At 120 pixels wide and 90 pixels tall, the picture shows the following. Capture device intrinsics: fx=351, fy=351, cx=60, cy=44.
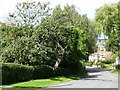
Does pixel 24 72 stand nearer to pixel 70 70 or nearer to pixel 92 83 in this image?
pixel 92 83

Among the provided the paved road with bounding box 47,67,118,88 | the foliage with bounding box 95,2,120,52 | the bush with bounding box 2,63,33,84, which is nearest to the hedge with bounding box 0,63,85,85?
the bush with bounding box 2,63,33,84

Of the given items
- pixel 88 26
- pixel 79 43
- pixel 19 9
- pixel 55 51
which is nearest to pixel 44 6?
pixel 19 9

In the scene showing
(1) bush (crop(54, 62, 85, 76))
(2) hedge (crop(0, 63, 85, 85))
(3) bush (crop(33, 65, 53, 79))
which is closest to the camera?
(2) hedge (crop(0, 63, 85, 85))

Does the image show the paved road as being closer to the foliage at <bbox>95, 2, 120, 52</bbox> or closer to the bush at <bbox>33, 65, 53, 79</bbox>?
the bush at <bbox>33, 65, 53, 79</bbox>

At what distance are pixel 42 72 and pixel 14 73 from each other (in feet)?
21.6

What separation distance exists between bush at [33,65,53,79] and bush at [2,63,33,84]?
50.9 inches

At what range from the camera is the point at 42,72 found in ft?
116

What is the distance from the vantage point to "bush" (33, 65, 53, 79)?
33.9 metres

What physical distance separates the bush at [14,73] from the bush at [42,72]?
4.24 feet

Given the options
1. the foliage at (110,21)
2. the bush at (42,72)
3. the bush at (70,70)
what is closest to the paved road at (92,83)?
the bush at (70,70)

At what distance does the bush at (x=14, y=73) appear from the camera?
27.5 meters

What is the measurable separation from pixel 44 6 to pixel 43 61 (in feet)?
22.8

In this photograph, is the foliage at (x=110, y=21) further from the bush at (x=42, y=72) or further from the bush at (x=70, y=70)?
the bush at (x=42, y=72)

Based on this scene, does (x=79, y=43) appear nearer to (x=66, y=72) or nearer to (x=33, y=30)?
(x=66, y=72)
